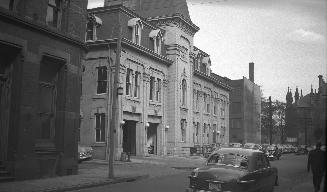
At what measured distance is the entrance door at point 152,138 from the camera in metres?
40.0

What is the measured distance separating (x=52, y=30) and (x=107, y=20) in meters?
16.6

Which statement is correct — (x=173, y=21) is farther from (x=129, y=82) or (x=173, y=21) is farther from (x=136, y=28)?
(x=129, y=82)

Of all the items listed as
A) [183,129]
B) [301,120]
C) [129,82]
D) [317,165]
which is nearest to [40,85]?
[317,165]

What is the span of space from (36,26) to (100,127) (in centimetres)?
1667

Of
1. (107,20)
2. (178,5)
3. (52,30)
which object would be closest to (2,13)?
(52,30)

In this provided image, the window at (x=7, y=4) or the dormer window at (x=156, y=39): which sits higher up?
the dormer window at (x=156, y=39)

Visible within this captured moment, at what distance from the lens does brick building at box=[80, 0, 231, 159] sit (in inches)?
1317

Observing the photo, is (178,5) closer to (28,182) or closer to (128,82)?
(128,82)

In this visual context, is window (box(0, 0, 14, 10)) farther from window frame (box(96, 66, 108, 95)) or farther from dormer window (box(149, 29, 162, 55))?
dormer window (box(149, 29, 162, 55))

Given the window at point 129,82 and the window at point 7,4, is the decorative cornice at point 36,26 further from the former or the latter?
the window at point 129,82

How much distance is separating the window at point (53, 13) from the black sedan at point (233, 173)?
449 inches

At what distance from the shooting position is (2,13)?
15.7 meters

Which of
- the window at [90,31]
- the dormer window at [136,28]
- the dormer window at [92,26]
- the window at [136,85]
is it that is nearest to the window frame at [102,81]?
the dormer window at [92,26]

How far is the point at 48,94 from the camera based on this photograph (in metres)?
19.3
